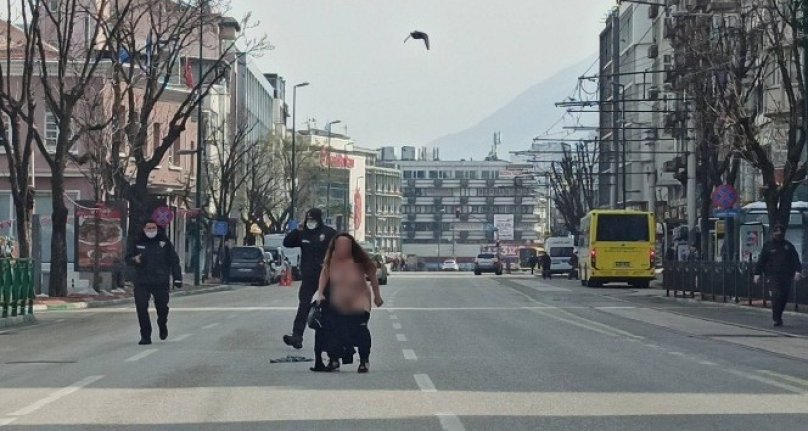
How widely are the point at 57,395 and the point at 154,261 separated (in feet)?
27.9

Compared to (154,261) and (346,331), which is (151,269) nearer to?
(154,261)

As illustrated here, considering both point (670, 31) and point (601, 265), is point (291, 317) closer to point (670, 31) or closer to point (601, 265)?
point (670, 31)

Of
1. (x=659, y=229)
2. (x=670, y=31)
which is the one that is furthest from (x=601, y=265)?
(x=659, y=229)

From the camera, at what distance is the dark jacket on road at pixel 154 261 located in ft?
75.8

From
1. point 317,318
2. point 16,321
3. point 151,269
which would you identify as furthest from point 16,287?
point 317,318

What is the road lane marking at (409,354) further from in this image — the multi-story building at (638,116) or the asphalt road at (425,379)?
the multi-story building at (638,116)

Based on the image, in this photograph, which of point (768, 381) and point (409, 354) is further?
point (409, 354)

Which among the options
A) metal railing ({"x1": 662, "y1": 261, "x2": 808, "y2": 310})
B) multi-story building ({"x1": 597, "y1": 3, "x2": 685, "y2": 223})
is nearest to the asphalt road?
metal railing ({"x1": 662, "y1": 261, "x2": 808, "y2": 310})

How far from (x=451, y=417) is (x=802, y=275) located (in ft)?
82.0

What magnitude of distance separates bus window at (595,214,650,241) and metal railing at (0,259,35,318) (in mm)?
34286

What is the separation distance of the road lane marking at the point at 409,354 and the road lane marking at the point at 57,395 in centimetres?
444

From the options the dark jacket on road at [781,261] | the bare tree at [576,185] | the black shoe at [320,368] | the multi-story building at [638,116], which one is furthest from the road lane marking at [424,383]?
the bare tree at [576,185]

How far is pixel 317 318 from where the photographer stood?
1761 centimetres

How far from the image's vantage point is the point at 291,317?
3281 centimetres
